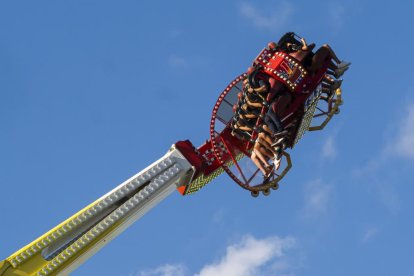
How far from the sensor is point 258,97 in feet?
106

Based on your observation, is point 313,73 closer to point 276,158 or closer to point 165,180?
point 276,158

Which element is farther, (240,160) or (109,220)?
(240,160)

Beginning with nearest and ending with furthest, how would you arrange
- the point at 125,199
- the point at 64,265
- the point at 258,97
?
the point at 64,265 → the point at 125,199 → the point at 258,97

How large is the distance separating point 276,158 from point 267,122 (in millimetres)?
1527

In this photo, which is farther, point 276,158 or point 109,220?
point 276,158

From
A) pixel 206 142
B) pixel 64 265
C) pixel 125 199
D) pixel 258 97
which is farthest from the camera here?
pixel 206 142

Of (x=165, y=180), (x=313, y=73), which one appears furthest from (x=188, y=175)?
(x=313, y=73)

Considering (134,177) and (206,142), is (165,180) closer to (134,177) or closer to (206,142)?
(134,177)

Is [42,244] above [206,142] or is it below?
below

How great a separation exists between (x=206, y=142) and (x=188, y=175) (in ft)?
8.18

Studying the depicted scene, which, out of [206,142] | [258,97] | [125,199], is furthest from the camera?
[206,142]

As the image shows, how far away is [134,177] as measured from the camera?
30.4m

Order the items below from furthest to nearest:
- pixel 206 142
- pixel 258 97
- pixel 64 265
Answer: pixel 206 142 < pixel 258 97 < pixel 64 265

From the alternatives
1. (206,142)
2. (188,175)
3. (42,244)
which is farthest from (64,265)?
(206,142)
